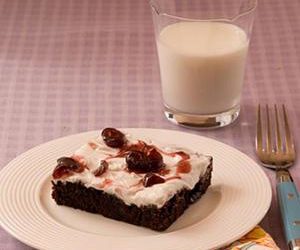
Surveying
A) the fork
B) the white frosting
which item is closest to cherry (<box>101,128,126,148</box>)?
the white frosting

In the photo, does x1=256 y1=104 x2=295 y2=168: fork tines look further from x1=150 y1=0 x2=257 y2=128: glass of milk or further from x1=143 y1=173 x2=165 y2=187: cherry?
x1=143 y1=173 x2=165 y2=187: cherry

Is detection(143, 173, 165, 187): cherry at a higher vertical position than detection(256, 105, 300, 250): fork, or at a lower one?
higher

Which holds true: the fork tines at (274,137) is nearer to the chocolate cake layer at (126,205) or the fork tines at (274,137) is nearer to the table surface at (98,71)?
the table surface at (98,71)

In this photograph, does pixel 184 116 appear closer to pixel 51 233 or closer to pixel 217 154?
pixel 217 154

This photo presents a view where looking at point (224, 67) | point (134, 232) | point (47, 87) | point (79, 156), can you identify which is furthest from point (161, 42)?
point (134, 232)

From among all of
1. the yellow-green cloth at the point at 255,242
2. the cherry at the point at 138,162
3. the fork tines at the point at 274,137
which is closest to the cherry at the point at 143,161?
the cherry at the point at 138,162

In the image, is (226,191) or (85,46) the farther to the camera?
Result: (85,46)

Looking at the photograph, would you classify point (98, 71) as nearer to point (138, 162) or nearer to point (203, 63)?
point (203, 63)
